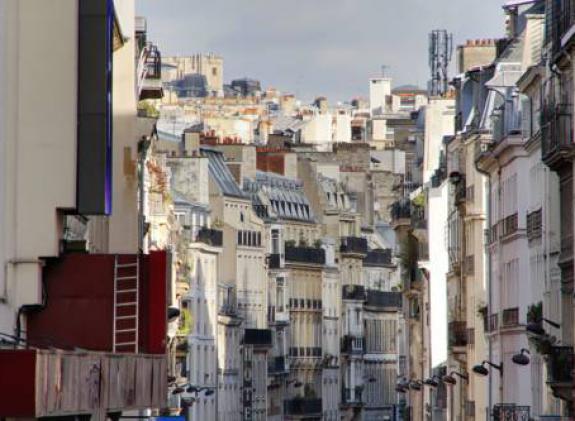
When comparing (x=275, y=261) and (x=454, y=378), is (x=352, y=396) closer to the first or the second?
(x=275, y=261)

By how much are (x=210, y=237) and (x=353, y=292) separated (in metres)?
43.5

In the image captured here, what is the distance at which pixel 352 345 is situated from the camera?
174875 mm

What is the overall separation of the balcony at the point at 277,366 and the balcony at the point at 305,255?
5.89m

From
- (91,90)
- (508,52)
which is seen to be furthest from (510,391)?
(91,90)

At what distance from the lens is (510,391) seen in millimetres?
80812

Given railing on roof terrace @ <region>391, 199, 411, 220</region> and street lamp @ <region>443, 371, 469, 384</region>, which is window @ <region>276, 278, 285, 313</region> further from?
street lamp @ <region>443, 371, 469, 384</region>

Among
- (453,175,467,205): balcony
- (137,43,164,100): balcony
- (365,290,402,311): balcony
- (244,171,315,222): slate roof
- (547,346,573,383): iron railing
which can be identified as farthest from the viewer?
(365,290,402,311): balcony

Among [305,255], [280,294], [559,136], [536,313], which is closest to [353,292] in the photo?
[305,255]

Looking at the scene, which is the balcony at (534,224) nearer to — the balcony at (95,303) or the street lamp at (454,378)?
the street lamp at (454,378)

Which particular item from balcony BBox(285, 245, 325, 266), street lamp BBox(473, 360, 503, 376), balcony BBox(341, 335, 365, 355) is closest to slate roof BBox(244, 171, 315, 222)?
balcony BBox(285, 245, 325, 266)

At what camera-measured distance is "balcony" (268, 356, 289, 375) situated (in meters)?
153

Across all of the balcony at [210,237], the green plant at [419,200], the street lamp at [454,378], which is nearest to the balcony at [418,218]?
the green plant at [419,200]

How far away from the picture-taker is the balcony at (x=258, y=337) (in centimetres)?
14462

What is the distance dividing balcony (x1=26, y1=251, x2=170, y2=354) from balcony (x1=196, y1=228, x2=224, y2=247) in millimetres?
96142
